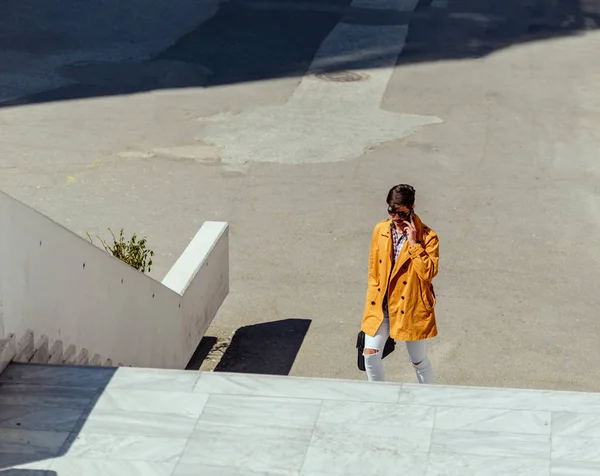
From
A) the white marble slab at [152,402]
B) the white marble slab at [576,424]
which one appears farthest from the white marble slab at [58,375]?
the white marble slab at [576,424]

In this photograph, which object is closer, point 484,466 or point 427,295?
point 484,466

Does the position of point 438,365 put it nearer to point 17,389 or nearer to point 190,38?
point 17,389

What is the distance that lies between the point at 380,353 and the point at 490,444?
2.06 metres

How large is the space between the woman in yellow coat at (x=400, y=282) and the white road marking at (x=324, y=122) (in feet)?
24.8

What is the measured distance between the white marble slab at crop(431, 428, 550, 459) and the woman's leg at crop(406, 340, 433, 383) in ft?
6.36

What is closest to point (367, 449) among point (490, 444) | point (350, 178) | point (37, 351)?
point (490, 444)

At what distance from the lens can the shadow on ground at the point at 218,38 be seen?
19.4 metres

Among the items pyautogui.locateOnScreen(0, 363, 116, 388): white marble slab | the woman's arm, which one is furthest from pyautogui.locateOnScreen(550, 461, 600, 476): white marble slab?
pyautogui.locateOnScreen(0, 363, 116, 388): white marble slab

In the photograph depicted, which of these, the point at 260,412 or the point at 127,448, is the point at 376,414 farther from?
the point at 127,448

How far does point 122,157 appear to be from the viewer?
51.4 ft

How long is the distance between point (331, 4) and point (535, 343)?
1448 cm

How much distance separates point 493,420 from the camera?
6629 millimetres

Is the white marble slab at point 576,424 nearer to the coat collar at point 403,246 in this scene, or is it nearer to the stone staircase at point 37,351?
the coat collar at point 403,246

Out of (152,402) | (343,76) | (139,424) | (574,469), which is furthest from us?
(343,76)
